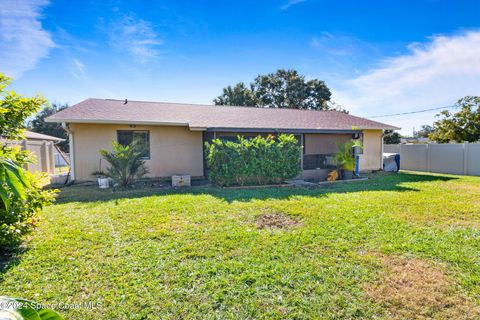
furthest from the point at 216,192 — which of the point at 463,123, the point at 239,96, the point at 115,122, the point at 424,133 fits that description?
the point at 424,133

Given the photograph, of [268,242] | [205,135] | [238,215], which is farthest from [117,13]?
[268,242]

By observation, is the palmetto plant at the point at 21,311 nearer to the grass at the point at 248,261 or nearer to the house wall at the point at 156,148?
the grass at the point at 248,261

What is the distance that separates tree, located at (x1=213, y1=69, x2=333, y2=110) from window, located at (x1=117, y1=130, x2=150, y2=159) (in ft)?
66.6

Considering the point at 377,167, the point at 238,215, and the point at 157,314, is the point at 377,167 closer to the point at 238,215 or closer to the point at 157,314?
the point at 238,215

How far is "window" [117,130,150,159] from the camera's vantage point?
34.3ft

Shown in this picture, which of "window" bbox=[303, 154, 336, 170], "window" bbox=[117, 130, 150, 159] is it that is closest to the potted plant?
"window" bbox=[303, 154, 336, 170]

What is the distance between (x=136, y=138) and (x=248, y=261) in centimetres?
875

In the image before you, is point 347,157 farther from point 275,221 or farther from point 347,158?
point 275,221

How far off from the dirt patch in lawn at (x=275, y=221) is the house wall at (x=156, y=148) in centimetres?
644

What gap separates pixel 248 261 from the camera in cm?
355

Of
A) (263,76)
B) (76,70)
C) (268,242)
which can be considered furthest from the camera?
(263,76)

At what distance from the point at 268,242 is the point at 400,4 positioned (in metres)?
9.76

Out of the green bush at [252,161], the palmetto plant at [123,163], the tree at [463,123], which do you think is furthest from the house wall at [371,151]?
the palmetto plant at [123,163]

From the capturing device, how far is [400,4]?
8711 mm
